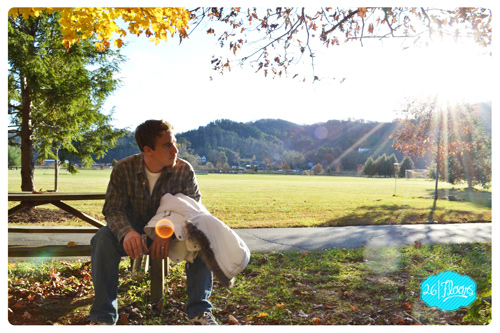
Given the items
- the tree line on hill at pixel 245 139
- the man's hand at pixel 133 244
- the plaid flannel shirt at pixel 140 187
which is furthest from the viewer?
the tree line on hill at pixel 245 139

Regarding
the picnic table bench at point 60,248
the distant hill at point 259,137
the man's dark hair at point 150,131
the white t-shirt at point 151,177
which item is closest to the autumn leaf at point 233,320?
the picnic table bench at point 60,248

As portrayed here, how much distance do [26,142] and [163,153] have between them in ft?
15.7

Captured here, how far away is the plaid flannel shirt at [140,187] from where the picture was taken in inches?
97.0

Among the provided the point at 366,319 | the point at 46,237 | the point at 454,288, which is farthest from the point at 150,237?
the point at 46,237

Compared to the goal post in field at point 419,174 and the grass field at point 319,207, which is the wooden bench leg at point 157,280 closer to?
the grass field at point 319,207

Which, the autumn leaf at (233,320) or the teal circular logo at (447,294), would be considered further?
the teal circular logo at (447,294)

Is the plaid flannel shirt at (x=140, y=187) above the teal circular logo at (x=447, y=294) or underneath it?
above

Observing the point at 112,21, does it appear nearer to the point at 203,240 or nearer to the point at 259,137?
the point at 203,240

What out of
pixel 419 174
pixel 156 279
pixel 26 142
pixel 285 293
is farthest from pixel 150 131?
pixel 419 174

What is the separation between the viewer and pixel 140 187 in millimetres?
2508

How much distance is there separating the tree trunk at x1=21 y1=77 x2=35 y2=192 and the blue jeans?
4103mm

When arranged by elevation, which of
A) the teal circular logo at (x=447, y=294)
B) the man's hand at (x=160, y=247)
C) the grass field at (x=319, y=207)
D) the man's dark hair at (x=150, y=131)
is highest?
the man's dark hair at (x=150, y=131)

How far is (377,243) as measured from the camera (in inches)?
199

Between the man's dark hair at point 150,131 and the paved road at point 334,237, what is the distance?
2.43m
